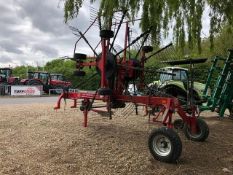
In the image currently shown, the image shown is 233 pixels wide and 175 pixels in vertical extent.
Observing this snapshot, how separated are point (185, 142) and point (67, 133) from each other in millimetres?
Answer: 2304

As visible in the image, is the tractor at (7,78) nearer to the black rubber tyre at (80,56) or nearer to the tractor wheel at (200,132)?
the black rubber tyre at (80,56)

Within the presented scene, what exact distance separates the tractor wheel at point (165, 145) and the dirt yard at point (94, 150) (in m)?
0.11

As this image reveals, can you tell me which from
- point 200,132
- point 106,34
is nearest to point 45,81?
point 106,34

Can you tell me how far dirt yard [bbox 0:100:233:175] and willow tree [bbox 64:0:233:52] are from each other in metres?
2.36

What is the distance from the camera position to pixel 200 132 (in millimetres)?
7914

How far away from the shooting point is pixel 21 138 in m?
7.54

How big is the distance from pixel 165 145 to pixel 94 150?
1204mm

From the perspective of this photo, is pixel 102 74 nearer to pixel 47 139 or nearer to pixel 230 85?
pixel 47 139

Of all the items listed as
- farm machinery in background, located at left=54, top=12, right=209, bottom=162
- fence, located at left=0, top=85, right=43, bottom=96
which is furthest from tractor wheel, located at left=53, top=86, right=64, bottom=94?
farm machinery in background, located at left=54, top=12, right=209, bottom=162

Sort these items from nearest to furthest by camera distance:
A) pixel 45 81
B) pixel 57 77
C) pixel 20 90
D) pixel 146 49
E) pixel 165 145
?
pixel 165 145, pixel 146 49, pixel 20 90, pixel 45 81, pixel 57 77

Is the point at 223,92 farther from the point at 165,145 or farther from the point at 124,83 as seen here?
the point at 165,145

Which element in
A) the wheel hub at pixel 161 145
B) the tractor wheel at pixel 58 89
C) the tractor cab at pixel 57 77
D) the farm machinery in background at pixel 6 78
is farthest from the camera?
the tractor cab at pixel 57 77

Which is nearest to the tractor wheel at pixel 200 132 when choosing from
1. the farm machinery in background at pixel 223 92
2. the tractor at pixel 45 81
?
the farm machinery in background at pixel 223 92

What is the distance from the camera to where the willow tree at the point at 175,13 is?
28.1ft
